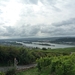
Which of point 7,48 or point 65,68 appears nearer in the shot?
point 65,68

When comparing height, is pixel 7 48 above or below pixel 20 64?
above

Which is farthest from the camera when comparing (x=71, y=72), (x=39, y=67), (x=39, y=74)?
(x=39, y=67)

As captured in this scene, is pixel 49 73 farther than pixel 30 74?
No

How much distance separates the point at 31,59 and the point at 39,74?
20168mm

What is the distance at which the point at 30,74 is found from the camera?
134ft

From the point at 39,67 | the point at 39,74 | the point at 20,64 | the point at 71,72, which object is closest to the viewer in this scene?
the point at 71,72

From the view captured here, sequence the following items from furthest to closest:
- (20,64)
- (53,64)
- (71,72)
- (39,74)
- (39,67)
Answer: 1. (20,64)
2. (39,67)
3. (39,74)
4. (53,64)
5. (71,72)

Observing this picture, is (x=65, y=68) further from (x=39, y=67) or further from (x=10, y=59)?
(x=10, y=59)

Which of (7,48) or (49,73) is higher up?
(7,48)

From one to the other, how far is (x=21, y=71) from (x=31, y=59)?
1457cm

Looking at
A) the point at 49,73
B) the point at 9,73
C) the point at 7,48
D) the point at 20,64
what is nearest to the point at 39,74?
the point at 49,73

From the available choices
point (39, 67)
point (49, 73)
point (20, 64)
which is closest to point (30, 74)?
point (39, 67)

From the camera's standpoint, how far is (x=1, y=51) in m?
57.6

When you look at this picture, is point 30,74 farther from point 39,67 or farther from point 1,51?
point 1,51
